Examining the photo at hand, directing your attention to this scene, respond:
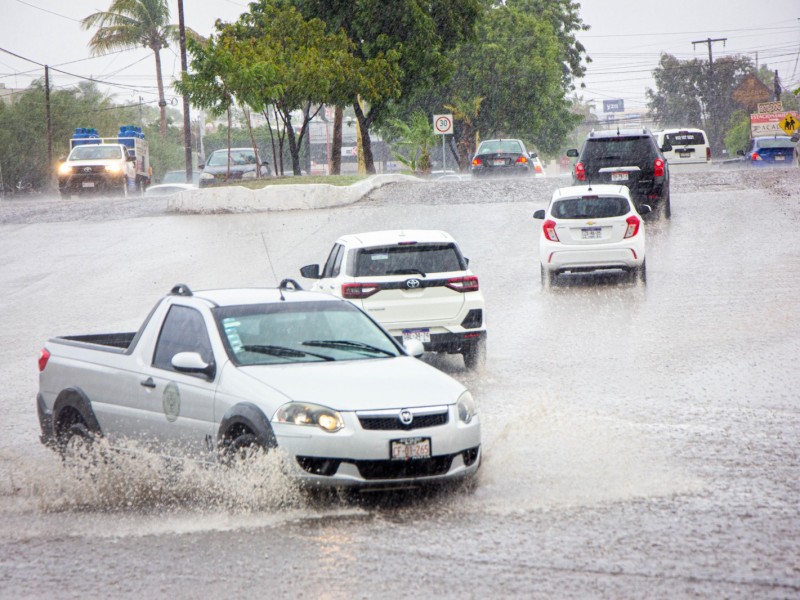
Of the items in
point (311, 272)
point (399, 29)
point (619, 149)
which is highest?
point (399, 29)

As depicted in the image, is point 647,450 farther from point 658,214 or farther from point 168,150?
point 168,150

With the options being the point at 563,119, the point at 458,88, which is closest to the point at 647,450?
the point at 458,88

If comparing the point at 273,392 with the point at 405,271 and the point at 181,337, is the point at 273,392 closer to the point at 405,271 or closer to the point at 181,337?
the point at 181,337

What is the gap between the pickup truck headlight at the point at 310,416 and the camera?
7.52 meters

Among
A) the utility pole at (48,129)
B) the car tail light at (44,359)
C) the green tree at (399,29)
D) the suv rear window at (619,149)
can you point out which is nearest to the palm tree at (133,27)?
the utility pole at (48,129)

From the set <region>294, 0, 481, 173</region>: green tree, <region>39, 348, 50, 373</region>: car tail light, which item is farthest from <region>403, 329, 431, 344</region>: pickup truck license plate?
<region>294, 0, 481, 173</region>: green tree

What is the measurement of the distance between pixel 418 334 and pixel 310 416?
605 cm

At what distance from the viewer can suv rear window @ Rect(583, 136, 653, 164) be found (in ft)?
85.2

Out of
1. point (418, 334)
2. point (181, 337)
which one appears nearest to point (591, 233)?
point (418, 334)

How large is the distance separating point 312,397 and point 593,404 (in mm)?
4509

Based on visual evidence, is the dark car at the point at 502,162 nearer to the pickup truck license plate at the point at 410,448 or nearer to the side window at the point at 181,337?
the side window at the point at 181,337

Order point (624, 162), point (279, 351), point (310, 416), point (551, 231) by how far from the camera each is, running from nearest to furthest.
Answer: point (310, 416) < point (279, 351) < point (551, 231) < point (624, 162)

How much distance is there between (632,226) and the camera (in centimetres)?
2042

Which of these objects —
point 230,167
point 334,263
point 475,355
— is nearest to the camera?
point 475,355
